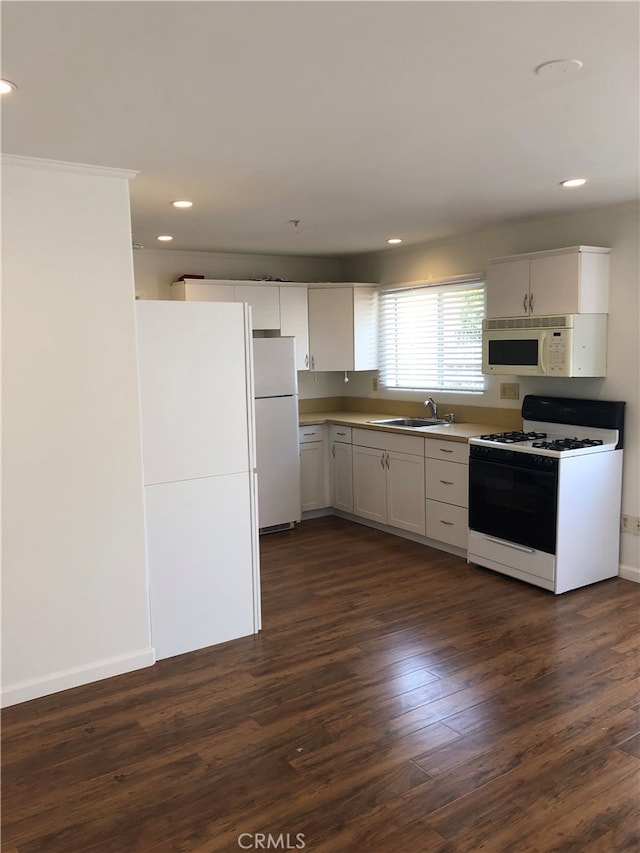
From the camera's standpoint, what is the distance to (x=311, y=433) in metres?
5.99

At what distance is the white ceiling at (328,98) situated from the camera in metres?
1.76

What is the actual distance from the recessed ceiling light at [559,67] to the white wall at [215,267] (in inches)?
167

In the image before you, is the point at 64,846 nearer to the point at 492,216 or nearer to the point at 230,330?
the point at 230,330

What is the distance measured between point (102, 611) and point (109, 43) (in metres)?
2.41

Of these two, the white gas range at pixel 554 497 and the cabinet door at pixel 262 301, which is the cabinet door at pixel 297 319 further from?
the white gas range at pixel 554 497

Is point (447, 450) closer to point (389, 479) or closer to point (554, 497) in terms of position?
point (389, 479)

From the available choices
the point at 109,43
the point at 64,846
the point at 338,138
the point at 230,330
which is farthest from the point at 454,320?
the point at 64,846

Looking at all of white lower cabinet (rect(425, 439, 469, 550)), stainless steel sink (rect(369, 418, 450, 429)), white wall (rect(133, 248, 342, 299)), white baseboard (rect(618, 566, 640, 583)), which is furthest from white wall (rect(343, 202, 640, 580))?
white wall (rect(133, 248, 342, 299))

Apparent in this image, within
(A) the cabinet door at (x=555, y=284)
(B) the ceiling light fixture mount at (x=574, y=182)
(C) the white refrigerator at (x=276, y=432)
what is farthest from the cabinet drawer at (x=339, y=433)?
(B) the ceiling light fixture mount at (x=574, y=182)

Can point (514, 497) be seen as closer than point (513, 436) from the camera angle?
Yes

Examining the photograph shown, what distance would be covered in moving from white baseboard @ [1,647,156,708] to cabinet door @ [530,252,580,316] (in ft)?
10.4

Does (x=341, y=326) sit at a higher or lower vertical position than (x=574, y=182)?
lower

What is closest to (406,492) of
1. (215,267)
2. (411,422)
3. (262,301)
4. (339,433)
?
(411,422)

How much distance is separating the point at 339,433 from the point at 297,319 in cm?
114
